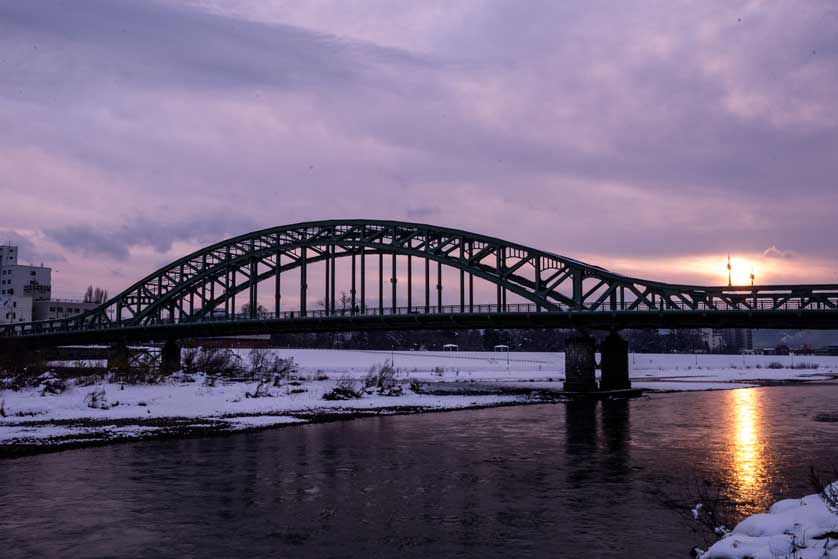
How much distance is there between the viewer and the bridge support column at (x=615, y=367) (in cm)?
7212

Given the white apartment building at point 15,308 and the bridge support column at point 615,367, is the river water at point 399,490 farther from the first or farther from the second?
the white apartment building at point 15,308

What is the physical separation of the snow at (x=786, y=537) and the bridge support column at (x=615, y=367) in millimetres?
60362

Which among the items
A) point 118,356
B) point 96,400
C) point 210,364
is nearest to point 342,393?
point 96,400

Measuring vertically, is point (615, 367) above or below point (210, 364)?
below

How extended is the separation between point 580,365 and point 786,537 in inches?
2384

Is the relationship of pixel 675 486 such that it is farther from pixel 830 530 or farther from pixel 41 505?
pixel 41 505

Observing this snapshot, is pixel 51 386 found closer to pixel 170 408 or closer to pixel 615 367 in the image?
pixel 170 408

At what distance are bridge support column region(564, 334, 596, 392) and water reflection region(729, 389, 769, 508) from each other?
21167 mm

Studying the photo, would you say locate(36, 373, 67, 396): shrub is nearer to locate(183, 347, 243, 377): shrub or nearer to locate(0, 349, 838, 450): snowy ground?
locate(0, 349, 838, 450): snowy ground

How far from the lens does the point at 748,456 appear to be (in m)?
26.7

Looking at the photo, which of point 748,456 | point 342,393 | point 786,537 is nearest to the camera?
point 786,537

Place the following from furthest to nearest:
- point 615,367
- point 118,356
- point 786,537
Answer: point 118,356, point 615,367, point 786,537

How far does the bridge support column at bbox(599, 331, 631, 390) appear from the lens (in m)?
72.1

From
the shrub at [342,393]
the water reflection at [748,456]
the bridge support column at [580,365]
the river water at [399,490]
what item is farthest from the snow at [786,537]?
the bridge support column at [580,365]
